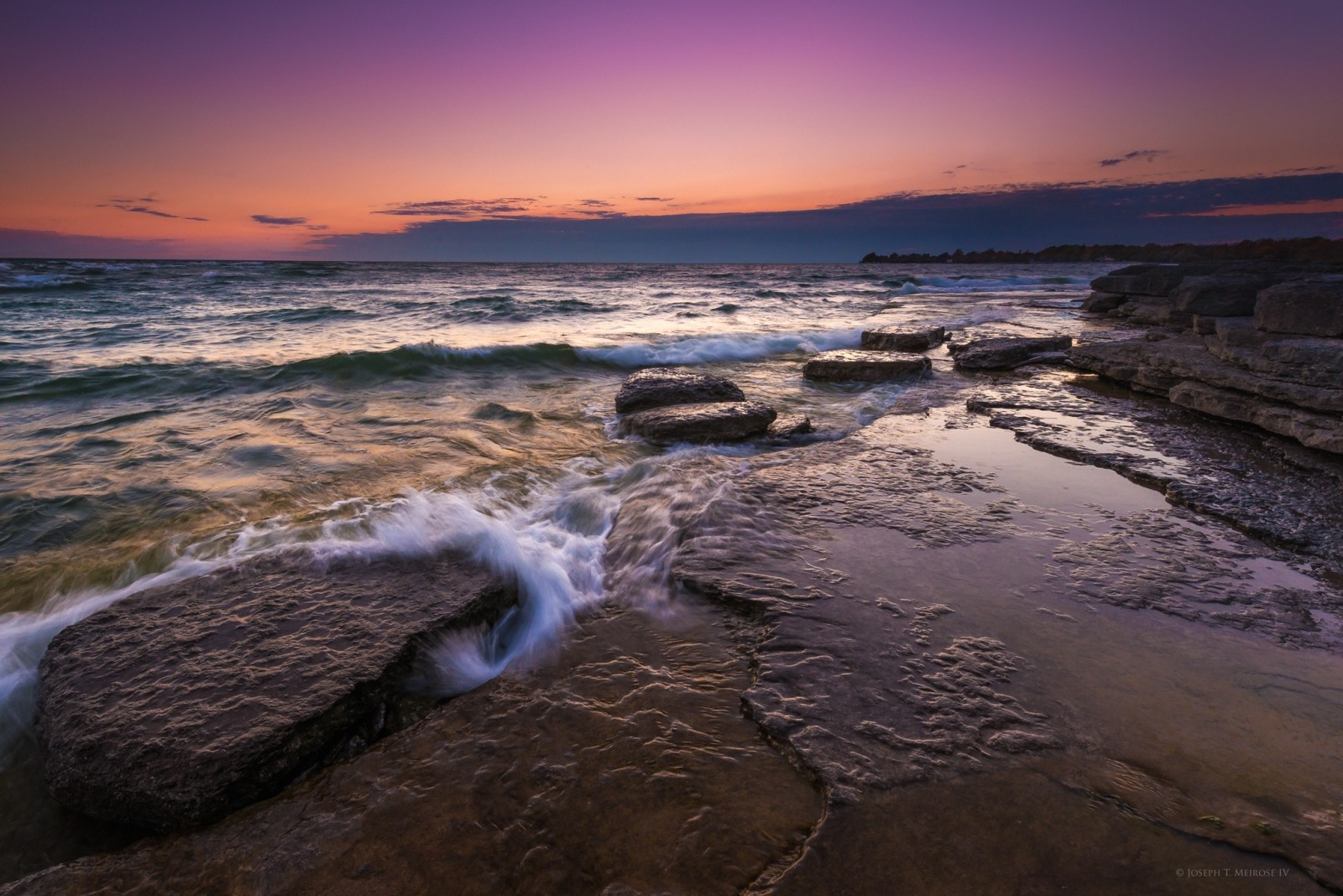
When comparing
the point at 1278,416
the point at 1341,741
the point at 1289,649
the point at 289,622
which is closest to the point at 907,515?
the point at 1289,649

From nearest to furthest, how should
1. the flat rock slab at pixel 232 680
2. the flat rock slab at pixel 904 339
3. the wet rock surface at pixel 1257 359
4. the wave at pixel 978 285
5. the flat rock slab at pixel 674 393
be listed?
the flat rock slab at pixel 232 680 → the wet rock surface at pixel 1257 359 → the flat rock slab at pixel 674 393 → the flat rock slab at pixel 904 339 → the wave at pixel 978 285

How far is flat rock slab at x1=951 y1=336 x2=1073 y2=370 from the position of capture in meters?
8.88

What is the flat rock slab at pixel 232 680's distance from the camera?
6.18 feet

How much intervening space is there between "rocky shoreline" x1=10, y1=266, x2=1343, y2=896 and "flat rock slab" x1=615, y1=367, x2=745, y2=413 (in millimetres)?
2970

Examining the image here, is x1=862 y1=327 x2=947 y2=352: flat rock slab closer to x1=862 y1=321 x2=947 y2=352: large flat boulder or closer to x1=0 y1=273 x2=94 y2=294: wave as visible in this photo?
x1=862 y1=321 x2=947 y2=352: large flat boulder

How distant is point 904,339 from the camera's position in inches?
439

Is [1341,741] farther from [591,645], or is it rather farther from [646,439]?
[646,439]

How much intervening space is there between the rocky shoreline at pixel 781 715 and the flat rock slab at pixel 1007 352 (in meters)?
5.22

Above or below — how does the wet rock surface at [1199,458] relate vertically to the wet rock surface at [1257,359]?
below

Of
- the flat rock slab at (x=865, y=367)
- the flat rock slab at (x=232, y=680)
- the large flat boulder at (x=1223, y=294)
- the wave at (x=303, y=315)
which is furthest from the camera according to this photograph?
the wave at (x=303, y=315)

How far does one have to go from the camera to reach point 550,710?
2195mm

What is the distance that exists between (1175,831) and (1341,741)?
0.85 meters

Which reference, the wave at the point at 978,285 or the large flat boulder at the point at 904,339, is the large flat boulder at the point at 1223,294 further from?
the wave at the point at 978,285

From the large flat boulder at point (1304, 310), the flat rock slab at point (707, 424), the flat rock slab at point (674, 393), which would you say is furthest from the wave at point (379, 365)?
the large flat boulder at point (1304, 310)
